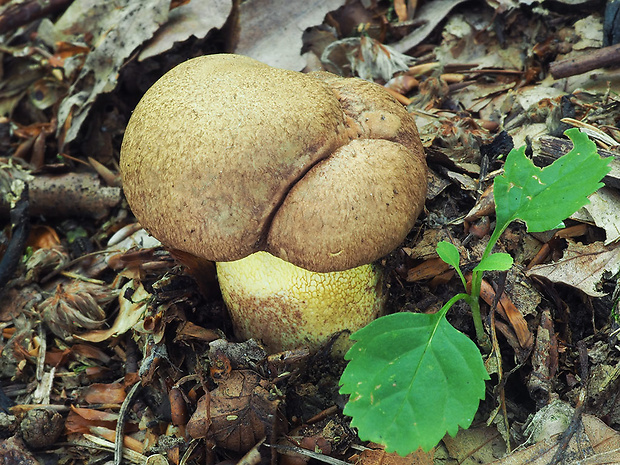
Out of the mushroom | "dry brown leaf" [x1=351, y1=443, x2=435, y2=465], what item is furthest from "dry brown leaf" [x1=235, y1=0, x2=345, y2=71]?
"dry brown leaf" [x1=351, y1=443, x2=435, y2=465]

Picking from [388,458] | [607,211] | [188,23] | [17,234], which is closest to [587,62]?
[607,211]

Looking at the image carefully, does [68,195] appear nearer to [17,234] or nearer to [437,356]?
[17,234]

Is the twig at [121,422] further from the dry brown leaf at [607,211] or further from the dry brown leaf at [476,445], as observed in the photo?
the dry brown leaf at [607,211]

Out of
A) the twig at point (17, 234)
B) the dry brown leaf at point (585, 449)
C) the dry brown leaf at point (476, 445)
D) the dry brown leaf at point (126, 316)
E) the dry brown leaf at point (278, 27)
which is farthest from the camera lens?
the dry brown leaf at point (278, 27)

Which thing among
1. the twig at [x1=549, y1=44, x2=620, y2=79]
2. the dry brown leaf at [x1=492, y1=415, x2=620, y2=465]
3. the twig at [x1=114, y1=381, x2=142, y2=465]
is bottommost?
the dry brown leaf at [x1=492, y1=415, x2=620, y2=465]

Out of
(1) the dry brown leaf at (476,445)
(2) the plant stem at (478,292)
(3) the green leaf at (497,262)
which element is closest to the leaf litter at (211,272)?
(1) the dry brown leaf at (476,445)

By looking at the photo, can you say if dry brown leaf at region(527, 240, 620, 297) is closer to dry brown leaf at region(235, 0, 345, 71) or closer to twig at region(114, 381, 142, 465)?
twig at region(114, 381, 142, 465)
